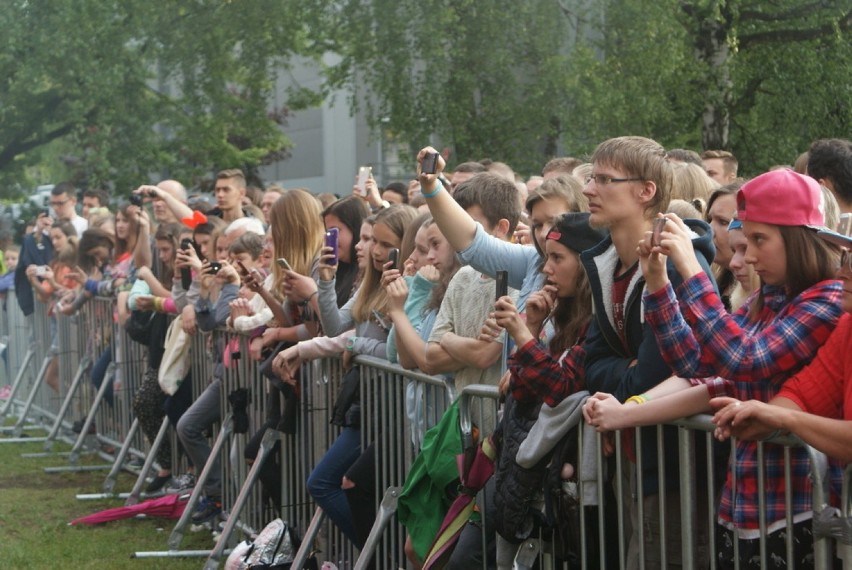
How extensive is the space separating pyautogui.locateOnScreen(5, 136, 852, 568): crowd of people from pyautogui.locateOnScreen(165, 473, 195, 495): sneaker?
61 cm

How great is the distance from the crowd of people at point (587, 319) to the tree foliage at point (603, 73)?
11.0 m

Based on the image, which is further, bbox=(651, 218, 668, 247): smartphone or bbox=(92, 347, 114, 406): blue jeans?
bbox=(92, 347, 114, 406): blue jeans

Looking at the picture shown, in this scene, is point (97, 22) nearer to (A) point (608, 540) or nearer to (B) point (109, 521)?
(B) point (109, 521)

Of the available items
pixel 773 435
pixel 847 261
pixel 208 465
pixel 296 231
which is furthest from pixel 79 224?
pixel 847 261

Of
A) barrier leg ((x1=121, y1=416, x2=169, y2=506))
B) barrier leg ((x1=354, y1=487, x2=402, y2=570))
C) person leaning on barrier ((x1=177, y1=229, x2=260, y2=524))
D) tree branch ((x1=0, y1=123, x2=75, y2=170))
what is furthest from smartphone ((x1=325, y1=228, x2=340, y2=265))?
tree branch ((x1=0, y1=123, x2=75, y2=170))

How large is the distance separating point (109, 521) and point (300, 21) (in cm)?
1890

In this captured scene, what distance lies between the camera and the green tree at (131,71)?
28.2 metres

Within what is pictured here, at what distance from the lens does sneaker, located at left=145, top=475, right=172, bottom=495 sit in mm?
11070

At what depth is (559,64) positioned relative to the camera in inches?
912

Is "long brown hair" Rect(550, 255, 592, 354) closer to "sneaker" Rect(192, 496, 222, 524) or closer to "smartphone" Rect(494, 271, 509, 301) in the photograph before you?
"smartphone" Rect(494, 271, 509, 301)

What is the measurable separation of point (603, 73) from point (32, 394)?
33.7 ft

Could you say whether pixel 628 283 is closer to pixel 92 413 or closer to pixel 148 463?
pixel 148 463

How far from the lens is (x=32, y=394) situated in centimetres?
1511

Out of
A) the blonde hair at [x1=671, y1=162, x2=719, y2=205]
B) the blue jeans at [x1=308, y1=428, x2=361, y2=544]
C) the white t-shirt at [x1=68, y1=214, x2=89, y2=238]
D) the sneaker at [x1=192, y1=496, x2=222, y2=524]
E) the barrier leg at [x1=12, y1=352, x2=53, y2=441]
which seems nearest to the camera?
the blonde hair at [x1=671, y1=162, x2=719, y2=205]
